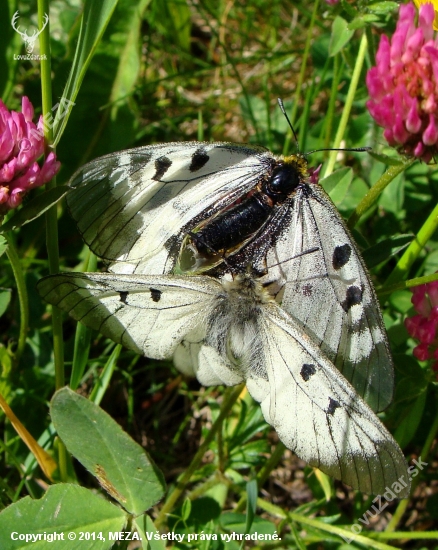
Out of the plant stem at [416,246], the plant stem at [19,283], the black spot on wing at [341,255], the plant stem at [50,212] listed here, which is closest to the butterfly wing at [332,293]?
the black spot on wing at [341,255]

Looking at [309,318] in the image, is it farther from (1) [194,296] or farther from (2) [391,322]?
(2) [391,322]

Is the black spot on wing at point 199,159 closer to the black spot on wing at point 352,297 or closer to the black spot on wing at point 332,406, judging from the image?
the black spot on wing at point 352,297

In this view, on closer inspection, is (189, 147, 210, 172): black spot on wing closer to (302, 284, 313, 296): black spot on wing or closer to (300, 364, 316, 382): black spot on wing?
(302, 284, 313, 296): black spot on wing

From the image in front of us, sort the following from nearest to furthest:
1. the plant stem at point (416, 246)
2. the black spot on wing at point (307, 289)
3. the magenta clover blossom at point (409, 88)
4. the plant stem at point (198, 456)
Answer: the magenta clover blossom at point (409, 88)
the black spot on wing at point (307, 289)
the plant stem at point (416, 246)
the plant stem at point (198, 456)

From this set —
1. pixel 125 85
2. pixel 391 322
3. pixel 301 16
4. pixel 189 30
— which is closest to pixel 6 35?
pixel 125 85

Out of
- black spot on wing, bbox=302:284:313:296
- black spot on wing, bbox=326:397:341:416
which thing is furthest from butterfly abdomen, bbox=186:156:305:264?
black spot on wing, bbox=326:397:341:416

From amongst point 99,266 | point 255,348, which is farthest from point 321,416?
point 99,266
